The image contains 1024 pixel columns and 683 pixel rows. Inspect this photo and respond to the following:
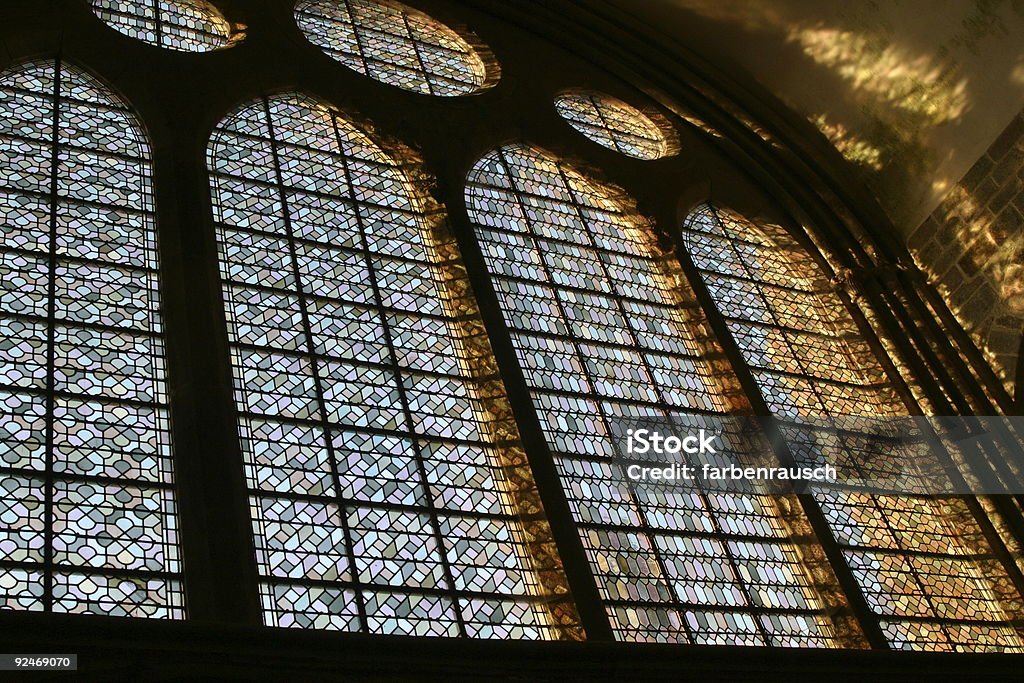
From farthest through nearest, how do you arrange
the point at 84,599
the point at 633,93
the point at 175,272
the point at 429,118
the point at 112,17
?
1. the point at 633,93
2. the point at 429,118
3. the point at 112,17
4. the point at 175,272
5. the point at 84,599

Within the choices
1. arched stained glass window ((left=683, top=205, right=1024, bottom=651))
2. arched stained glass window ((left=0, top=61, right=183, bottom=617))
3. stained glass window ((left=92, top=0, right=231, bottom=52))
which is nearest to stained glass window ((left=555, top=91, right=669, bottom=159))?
arched stained glass window ((left=683, top=205, right=1024, bottom=651))

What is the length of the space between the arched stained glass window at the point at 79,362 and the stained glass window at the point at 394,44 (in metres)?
2.75

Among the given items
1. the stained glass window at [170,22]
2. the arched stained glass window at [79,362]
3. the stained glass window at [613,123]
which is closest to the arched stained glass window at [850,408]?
the stained glass window at [613,123]

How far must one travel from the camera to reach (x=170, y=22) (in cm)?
1023

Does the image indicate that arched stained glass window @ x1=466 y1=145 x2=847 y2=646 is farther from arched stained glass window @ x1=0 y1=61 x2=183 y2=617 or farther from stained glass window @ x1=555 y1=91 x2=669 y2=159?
arched stained glass window @ x1=0 y1=61 x2=183 y2=617

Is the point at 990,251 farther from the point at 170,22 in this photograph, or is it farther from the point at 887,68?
the point at 170,22

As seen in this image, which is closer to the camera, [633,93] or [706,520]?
[706,520]

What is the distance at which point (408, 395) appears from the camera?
7.99m

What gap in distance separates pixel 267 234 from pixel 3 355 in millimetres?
2352

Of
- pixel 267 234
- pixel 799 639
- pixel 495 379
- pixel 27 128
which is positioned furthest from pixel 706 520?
pixel 27 128

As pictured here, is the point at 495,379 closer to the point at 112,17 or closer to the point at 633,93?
the point at 112,17

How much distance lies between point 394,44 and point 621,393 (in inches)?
191

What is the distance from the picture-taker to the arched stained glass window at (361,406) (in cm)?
673

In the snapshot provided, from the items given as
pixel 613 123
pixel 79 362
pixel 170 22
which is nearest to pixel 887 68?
pixel 613 123
